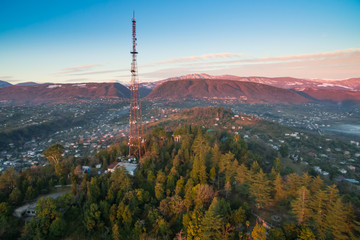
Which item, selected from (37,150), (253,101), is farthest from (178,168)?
(253,101)

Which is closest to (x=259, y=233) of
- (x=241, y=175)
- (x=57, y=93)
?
(x=241, y=175)

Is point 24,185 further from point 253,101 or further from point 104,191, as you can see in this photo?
point 253,101

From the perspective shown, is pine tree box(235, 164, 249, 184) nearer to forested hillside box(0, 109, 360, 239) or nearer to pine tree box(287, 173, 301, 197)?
forested hillside box(0, 109, 360, 239)

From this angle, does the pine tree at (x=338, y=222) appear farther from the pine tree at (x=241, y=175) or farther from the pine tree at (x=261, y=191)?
the pine tree at (x=241, y=175)

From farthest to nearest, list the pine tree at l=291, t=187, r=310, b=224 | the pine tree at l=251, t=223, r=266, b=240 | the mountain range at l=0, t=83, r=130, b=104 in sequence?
the mountain range at l=0, t=83, r=130, b=104, the pine tree at l=291, t=187, r=310, b=224, the pine tree at l=251, t=223, r=266, b=240

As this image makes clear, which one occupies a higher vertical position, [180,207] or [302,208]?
[302,208]

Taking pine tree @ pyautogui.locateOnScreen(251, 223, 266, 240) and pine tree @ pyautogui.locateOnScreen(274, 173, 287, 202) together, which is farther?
pine tree @ pyautogui.locateOnScreen(274, 173, 287, 202)

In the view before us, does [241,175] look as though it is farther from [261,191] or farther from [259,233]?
[259,233]

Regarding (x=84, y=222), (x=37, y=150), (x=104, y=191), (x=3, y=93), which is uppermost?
(x=3, y=93)

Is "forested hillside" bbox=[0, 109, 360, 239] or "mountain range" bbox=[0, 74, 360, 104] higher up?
"mountain range" bbox=[0, 74, 360, 104]

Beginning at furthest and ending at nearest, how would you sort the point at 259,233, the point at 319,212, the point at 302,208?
the point at 302,208 → the point at 319,212 → the point at 259,233

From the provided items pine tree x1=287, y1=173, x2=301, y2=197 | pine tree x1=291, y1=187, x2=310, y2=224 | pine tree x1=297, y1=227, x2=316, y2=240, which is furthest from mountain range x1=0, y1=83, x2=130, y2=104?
pine tree x1=297, y1=227, x2=316, y2=240
